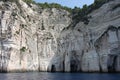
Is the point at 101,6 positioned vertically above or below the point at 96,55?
above

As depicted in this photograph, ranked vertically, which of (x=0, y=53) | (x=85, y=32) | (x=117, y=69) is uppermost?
(x=85, y=32)

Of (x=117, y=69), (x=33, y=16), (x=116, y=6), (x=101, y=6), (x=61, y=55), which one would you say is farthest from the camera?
(x=33, y=16)

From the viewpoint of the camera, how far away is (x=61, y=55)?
83.9m

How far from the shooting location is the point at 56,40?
287 ft

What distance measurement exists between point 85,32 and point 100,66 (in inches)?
510

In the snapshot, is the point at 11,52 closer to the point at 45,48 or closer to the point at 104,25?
the point at 45,48

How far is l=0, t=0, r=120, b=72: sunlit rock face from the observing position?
2729 inches

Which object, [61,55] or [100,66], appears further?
[61,55]

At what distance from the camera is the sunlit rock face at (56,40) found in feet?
227

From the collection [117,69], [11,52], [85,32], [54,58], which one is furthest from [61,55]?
[117,69]

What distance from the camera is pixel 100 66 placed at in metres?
69.8

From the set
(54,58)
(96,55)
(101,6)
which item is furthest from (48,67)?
(101,6)

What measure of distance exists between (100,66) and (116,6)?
16144mm

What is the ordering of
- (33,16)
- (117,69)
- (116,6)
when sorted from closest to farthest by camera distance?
(117,69), (116,6), (33,16)
